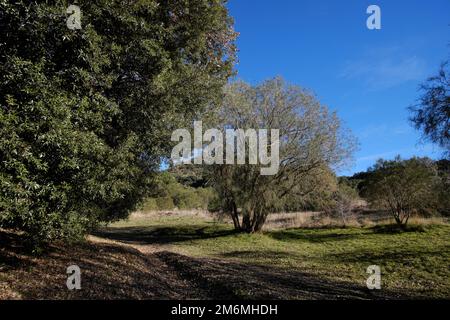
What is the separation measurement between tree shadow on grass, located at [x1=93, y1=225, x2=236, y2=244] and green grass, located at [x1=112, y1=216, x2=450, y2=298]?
7 centimetres

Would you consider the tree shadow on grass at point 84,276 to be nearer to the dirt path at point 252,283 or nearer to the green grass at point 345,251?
the dirt path at point 252,283

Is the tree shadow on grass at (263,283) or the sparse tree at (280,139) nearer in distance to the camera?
the tree shadow on grass at (263,283)

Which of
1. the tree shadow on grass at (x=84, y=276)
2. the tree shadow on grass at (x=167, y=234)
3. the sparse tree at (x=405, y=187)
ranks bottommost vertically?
the tree shadow on grass at (x=167, y=234)

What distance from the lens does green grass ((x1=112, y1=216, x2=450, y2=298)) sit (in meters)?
13.6

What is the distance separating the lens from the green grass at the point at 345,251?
44.7ft

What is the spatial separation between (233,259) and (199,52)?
10.3 m

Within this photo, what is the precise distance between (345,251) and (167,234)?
15613 millimetres

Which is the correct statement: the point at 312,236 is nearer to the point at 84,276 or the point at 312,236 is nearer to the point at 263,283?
the point at 263,283

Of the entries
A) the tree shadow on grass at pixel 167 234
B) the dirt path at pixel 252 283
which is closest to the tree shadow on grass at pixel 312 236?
the tree shadow on grass at pixel 167 234

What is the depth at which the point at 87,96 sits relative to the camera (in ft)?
30.9

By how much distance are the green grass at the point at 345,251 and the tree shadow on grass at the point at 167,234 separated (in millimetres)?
73
